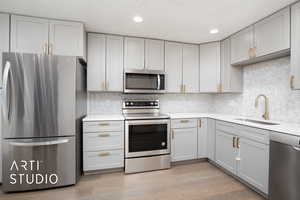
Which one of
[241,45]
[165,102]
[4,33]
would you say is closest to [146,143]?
[165,102]

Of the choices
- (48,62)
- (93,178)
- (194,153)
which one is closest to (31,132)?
(48,62)

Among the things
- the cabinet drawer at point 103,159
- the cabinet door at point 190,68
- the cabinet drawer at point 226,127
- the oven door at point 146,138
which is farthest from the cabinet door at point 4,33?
the cabinet drawer at point 226,127

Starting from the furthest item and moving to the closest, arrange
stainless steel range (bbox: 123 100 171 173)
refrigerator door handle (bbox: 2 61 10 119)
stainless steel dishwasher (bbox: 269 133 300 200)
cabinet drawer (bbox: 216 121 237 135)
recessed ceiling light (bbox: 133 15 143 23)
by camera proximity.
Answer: stainless steel range (bbox: 123 100 171 173), cabinet drawer (bbox: 216 121 237 135), recessed ceiling light (bbox: 133 15 143 23), refrigerator door handle (bbox: 2 61 10 119), stainless steel dishwasher (bbox: 269 133 300 200)

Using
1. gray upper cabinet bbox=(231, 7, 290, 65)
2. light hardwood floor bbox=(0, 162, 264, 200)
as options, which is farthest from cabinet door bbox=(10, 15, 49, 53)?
gray upper cabinet bbox=(231, 7, 290, 65)

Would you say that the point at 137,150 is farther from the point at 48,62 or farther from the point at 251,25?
the point at 251,25

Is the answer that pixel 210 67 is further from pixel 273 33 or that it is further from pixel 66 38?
pixel 66 38

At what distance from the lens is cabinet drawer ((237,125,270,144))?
5.53 ft

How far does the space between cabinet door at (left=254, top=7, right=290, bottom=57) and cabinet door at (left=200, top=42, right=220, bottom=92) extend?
2.65ft

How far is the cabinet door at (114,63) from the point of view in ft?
8.50

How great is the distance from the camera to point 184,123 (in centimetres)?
263

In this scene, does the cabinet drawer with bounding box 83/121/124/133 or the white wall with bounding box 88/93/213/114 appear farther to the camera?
the white wall with bounding box 88/93/213/114

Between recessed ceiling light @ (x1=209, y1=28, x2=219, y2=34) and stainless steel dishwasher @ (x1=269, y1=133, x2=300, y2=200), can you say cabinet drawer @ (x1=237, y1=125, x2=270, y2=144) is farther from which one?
recessed ceiling light @ (x1=209, y1=28, x2=219, y2=34)

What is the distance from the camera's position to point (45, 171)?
6.12 ft

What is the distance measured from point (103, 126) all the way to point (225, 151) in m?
2.05
